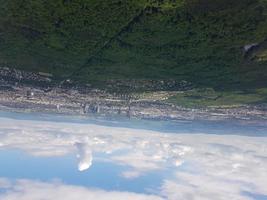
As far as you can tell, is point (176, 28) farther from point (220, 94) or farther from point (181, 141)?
point (181, 141)

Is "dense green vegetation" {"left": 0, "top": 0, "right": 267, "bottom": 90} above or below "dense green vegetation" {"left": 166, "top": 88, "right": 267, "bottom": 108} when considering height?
above

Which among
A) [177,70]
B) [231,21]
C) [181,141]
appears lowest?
[181,141]

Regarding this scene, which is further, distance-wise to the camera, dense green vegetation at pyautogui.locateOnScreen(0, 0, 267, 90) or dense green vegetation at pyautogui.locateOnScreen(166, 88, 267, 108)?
dense green vegetation at pyautogui.locateOnScreen(166, 88, 267, 108)

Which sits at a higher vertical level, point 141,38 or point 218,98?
point 141,38

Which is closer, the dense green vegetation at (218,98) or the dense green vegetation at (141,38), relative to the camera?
the dense green vegetation at (141,38)

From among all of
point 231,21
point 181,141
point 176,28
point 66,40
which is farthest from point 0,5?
point 181,141

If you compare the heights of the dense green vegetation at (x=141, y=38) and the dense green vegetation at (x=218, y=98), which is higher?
the dense green vegetation at (x=141, y=38)

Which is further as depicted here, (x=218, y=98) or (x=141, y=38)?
(x=218, y=98)

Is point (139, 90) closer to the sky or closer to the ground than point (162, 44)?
closer to the ground
